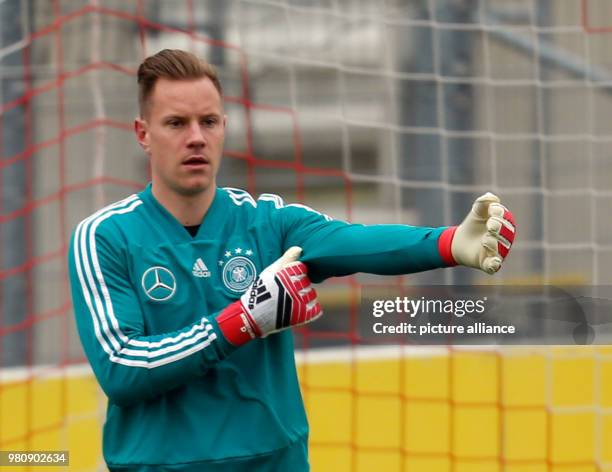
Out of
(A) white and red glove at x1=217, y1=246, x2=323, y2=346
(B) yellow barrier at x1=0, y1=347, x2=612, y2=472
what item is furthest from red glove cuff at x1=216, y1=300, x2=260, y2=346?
(B) yellow barrier at x1=0, y1=347, x2=612, y2=472

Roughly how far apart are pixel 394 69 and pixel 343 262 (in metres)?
3.10

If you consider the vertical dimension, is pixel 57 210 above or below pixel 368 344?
above

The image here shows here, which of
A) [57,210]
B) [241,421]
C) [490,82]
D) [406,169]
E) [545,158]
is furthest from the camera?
[57,210]

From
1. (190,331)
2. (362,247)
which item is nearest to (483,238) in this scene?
(362,247)

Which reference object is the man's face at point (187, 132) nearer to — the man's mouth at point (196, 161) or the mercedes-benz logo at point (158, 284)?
the man's mouth at point (196, 161)

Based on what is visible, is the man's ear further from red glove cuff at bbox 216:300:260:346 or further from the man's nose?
red glove cuff at bbox 216:300:260:346

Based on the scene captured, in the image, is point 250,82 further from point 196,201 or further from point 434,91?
point 196,201

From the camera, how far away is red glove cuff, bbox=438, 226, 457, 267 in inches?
94.3

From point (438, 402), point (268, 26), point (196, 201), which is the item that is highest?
point (268, 26)

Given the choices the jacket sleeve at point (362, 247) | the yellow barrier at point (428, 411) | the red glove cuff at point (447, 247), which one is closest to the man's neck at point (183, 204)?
the jacket sleeve at point (362, 247)

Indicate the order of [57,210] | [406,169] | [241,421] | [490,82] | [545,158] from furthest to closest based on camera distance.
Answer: [57,210], [545,158], [406,169], [490,82], [241,421]

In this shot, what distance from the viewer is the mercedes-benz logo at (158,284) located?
8.14ft

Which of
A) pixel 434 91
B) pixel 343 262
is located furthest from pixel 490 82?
pixel 343 262

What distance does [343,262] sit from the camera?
2523mm
